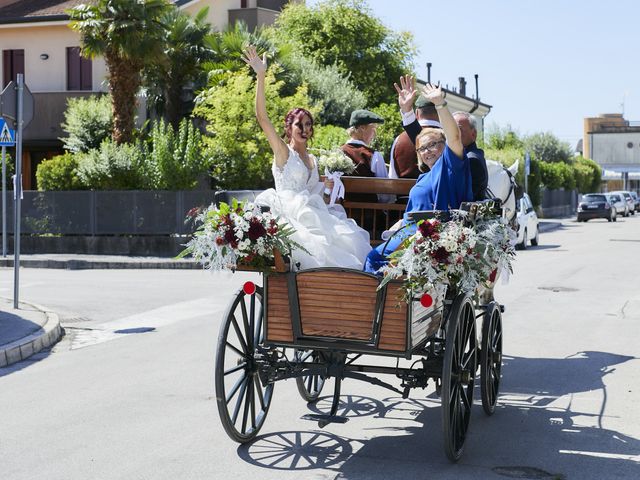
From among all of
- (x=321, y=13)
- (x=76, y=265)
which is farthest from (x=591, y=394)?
(x=321, y=13)

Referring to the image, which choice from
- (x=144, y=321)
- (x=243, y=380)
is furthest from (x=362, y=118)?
(x=144, y=321)

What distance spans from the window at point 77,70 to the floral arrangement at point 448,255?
1221 inches

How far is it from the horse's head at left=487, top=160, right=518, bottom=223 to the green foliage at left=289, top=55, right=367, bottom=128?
24.0 meters

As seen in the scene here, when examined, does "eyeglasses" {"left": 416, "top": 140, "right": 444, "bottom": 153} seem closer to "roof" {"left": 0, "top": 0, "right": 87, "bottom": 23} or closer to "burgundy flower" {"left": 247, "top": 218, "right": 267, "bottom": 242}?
"burgundy flower" {"left": 247, "top": 218, "right": 267, "bottom": 242}

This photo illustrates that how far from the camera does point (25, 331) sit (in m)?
10.6

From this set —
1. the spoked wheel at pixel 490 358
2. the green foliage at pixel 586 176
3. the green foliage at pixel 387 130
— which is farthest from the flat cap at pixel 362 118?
the green foliage at pixel 586 176

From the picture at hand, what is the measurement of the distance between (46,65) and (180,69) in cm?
675

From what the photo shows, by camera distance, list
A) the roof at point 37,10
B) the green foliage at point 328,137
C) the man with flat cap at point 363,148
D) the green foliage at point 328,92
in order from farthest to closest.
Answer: the roof at point 37,10 → the green foliage at point 328,92 → the green foliage at point 328,137 → the man with flat cap at point 363,148

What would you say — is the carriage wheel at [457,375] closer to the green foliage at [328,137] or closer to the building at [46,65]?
the green foliage at [328,137]

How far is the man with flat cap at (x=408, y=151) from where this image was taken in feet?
26.3

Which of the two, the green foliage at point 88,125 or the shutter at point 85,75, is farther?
the shutter at point 85,75

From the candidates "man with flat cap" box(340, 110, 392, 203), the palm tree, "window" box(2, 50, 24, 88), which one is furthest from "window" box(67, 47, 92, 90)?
"man with flat cap" box(340, 110, 392, 203)

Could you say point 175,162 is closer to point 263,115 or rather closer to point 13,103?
point 13,103

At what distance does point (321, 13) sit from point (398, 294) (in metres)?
34.0
